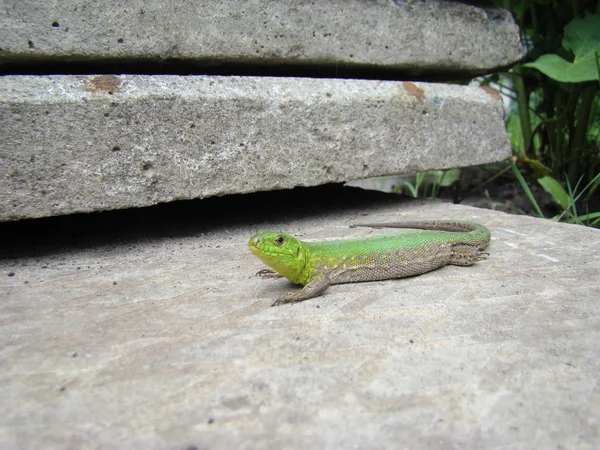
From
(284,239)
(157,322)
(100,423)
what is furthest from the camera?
(284,239)

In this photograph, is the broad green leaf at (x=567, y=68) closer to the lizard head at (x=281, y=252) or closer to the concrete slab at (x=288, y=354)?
the concrete slab at (x=288, y=354)

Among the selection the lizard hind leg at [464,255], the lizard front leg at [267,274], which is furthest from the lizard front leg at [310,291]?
the lizard hind leg at [464,255]

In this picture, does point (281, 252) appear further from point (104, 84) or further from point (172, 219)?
point (172, 219)

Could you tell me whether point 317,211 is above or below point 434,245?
below

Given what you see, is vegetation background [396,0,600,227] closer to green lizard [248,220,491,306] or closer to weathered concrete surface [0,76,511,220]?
weathered concrete surface [0,76,511,220]

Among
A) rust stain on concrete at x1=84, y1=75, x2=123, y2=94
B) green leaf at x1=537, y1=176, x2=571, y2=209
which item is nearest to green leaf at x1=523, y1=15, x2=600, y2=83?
green leaf at x1=537, y1=176, x2=571, y2=209

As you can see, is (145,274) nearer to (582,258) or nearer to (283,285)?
(283,285)

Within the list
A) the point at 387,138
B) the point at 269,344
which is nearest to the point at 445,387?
the point at 269,344
